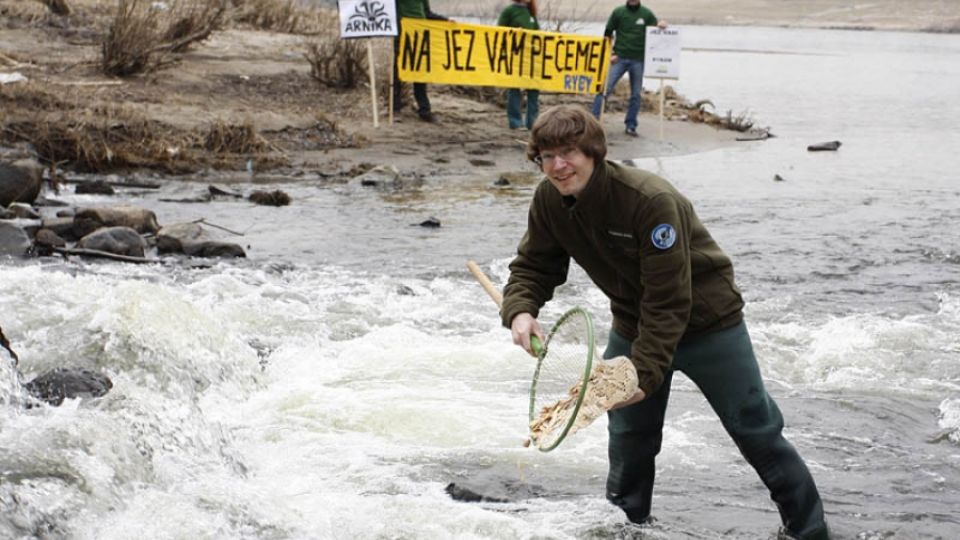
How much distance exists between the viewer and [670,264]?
4406mm

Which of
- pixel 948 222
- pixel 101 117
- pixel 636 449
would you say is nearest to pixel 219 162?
pixel 101 117

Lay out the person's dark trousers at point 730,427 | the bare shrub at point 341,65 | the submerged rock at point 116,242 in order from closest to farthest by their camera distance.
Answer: the person's dark trousers at point 730,427 < the submerged rock at point 116,242 < the bare shrub at point 341,65

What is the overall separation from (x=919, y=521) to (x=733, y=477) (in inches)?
34.7

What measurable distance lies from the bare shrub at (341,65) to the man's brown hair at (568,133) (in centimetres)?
1412

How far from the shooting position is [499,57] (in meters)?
17.6

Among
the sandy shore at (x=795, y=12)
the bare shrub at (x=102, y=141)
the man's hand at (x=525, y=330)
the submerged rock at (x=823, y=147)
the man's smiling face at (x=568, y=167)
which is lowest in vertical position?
the sandy shore at (x=795, y=12)

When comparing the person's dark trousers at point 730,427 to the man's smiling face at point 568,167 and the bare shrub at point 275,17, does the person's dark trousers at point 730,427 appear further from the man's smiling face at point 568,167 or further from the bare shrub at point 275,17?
the bare shrub at point 275,17

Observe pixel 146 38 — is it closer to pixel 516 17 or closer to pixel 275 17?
pixel 516 17

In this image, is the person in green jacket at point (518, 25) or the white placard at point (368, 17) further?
the person in green jacket at point (518, 25)

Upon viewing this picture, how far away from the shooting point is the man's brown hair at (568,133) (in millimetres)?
4344

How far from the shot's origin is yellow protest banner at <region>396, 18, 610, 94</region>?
17109mm

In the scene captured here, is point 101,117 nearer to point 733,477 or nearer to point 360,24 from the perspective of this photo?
point 360,24

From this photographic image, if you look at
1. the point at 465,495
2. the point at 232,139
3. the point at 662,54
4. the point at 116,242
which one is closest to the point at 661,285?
the point at 465,495

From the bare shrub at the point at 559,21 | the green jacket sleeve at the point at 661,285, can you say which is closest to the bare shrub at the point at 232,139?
the bare shrub at the point at 559,21
